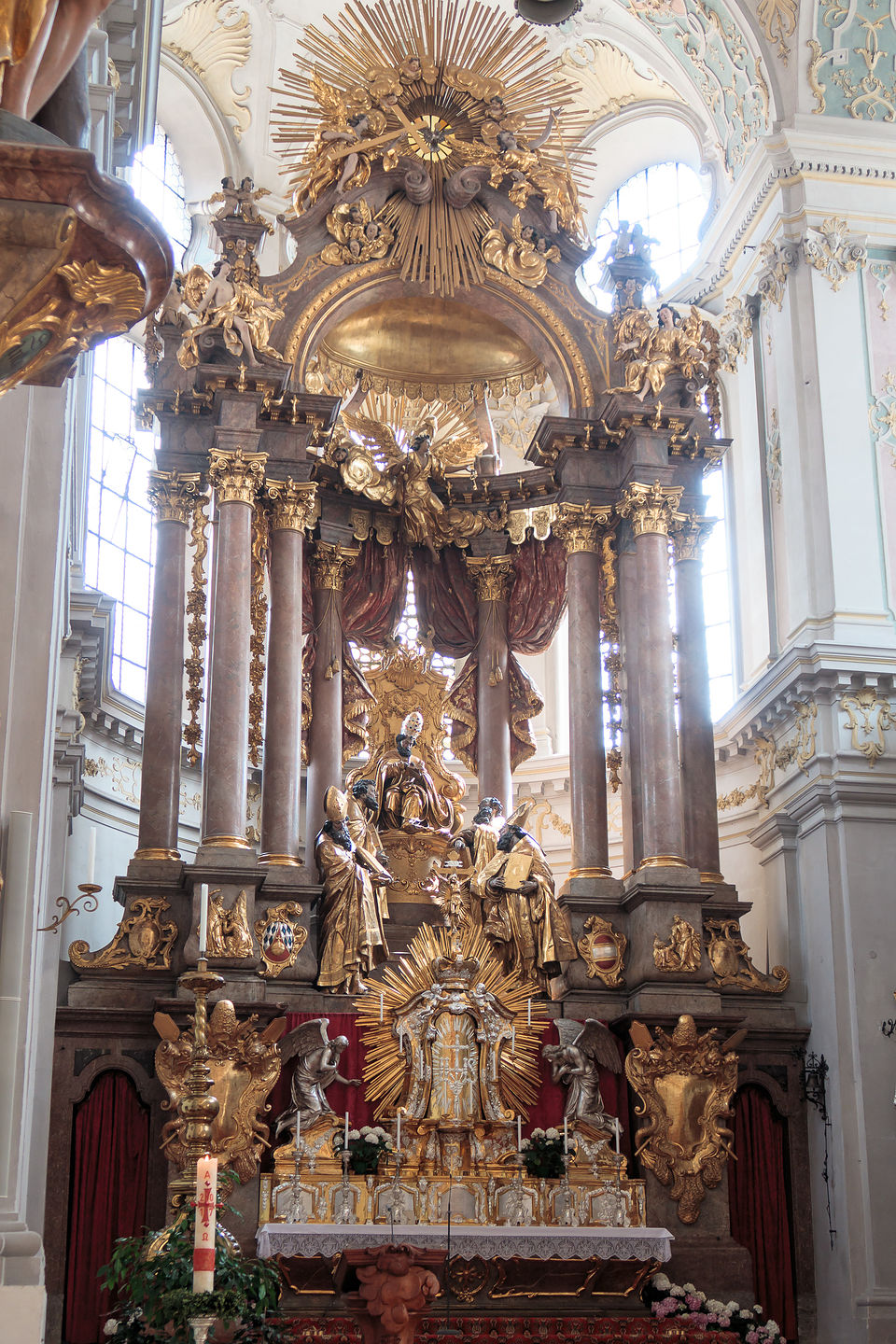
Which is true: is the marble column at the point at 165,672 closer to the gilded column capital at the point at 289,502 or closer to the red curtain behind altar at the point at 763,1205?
the gilded column capital at the point at 289,502

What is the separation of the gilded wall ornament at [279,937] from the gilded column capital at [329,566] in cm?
419

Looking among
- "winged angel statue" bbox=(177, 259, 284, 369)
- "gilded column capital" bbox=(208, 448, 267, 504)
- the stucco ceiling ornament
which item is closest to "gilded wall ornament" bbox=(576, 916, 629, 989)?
"gilded column capital" bbox=(208, 448, 267, 504)

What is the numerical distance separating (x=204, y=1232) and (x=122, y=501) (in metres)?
15.8

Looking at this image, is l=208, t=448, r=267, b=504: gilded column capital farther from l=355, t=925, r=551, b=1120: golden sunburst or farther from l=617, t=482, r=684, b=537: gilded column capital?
l=355, t=925, r=551, b=1120: golden sunburst

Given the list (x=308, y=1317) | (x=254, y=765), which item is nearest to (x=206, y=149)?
(x=254, y=765)

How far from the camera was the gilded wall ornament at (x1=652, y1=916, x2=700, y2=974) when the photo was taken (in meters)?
14.8

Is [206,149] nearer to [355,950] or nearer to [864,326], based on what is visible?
[864,326]

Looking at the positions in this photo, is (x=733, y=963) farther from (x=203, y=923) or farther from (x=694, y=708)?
(x=203, y=923)

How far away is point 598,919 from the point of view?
1553cm

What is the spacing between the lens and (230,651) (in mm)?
15258

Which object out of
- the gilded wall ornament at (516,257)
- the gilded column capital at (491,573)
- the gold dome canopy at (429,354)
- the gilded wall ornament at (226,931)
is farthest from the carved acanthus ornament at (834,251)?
the gilded wall ornament at (226,931)

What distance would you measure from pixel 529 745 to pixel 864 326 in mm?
5862

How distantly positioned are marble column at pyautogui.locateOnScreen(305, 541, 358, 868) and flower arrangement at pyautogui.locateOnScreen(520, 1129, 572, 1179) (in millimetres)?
4048

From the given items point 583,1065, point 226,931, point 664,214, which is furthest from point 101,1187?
point 664,214
